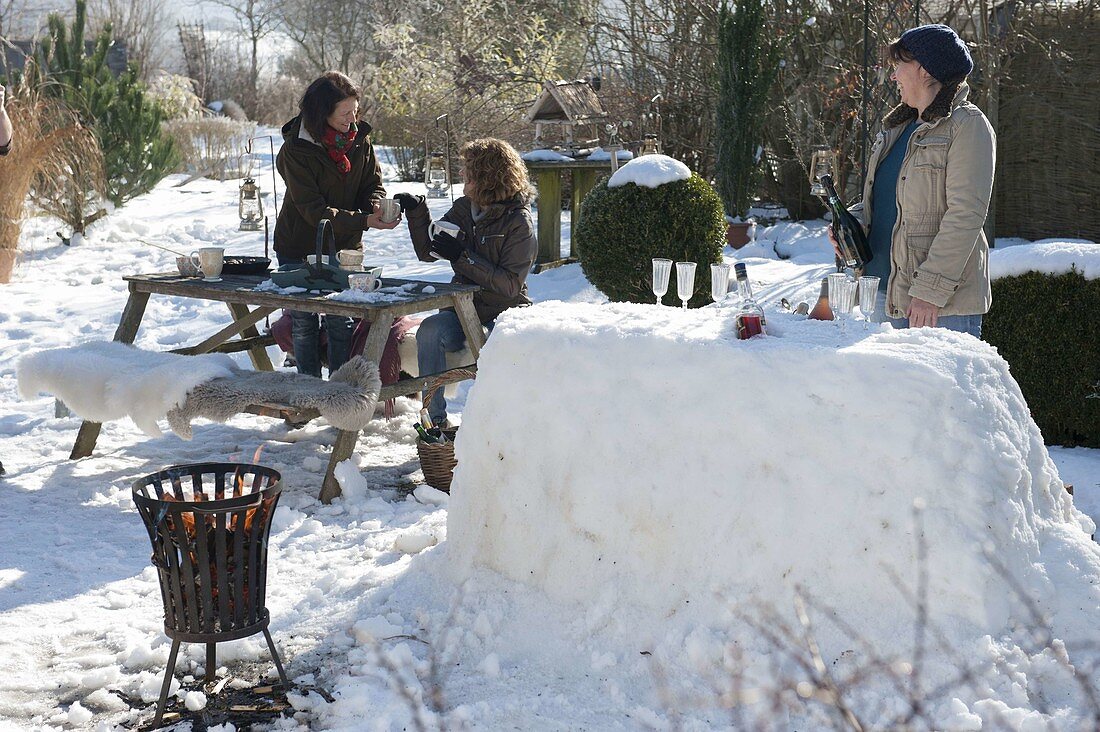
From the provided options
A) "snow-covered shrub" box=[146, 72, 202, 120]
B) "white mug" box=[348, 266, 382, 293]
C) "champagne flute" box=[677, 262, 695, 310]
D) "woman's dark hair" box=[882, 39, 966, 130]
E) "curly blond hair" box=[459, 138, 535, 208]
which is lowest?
"white mug" box=[348, 266, 382, 293]

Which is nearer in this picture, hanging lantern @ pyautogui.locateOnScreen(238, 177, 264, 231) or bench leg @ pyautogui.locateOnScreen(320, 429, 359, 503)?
bench leg @ pyautogui.locateOnScreen(320, 429, 359, 503)

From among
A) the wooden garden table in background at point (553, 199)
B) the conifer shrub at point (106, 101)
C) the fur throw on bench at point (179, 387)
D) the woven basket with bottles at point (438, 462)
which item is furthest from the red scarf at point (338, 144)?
the conifer shrub at point (106, 101)

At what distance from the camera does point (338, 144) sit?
548cm

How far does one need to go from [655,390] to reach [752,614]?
0.71 metres

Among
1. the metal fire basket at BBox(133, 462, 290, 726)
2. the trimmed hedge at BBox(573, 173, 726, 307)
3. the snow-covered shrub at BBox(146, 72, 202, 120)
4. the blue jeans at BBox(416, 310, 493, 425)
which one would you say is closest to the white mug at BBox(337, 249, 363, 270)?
the blue jeans at BBox(416, 310, 493, 425)

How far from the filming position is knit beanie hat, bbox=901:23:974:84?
3523mm

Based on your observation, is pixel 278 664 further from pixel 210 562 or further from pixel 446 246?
pixel 446 246

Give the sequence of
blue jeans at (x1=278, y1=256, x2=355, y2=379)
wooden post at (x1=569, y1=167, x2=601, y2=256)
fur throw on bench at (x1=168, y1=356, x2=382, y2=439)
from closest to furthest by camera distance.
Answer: fur throw on bench at (x1=168, y1=356, x2=382, y2=439), blue jeans at (x1=278, y1=256, x2=355, y2=379), wooden post at (x1=569, y1=167, x2=601, y2=256)

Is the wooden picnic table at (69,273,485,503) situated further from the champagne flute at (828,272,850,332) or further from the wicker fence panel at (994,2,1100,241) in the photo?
the wicker fence panel at (994,2,1100,241)

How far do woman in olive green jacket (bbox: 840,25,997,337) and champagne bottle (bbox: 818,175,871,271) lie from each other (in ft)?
0.49

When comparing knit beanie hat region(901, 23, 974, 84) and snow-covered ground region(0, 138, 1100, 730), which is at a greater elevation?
knit beanie hat region(901, 23, 974, 84)

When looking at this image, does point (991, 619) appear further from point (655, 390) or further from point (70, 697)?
point (70, 697)

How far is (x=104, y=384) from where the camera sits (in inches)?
188

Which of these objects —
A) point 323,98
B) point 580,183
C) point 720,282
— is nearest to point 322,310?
point 323,98
